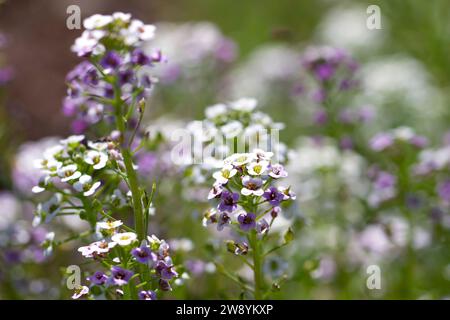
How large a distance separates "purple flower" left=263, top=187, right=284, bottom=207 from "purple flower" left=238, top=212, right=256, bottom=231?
126 millimetres

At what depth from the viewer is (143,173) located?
4.36 metres

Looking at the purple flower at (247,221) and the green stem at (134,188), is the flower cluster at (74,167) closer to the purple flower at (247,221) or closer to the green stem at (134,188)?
the green stem at (134,188)

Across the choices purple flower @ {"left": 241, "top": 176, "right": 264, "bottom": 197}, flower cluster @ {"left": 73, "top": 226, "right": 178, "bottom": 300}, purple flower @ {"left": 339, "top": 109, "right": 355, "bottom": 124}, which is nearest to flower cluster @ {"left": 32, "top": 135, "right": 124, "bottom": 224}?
flower cluster @ {"left": 73, "top": 226, "right": 178, "bottom": 300}

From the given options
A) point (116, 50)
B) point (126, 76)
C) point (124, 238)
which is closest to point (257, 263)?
point (124, 238)

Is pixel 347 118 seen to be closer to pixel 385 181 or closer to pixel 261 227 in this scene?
pixel 385 181

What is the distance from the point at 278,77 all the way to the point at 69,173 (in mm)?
4284

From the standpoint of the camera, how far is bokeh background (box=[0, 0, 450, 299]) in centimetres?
488

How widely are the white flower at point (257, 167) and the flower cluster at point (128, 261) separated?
484 millimetres

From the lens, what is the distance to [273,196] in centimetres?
307

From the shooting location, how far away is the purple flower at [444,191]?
441cm

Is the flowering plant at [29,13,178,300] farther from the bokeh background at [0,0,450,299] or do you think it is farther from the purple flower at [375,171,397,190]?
the purple flower at [375,171,397,190]

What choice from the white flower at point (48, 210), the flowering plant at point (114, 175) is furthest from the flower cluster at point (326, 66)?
the white flower at point (48, 210)
